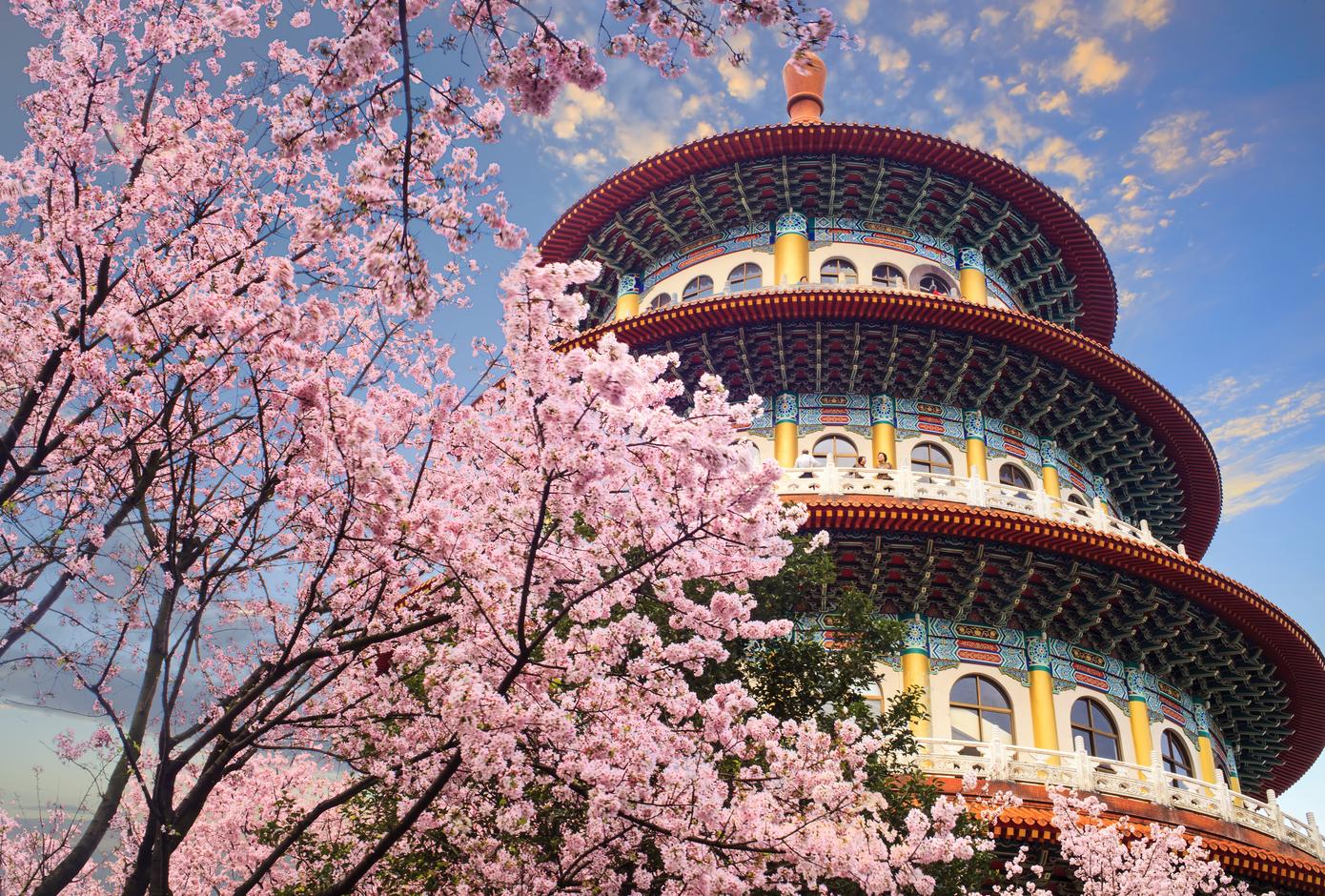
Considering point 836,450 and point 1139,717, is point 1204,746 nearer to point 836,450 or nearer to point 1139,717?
point 1139,717

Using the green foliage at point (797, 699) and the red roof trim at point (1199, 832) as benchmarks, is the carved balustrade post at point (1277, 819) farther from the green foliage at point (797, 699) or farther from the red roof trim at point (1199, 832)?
the green foliage at point (797, 699)

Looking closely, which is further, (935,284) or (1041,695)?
(935,284)

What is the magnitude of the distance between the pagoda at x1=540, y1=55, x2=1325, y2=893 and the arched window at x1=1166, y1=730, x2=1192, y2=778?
0.07 m

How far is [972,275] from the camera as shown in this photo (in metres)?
24.2

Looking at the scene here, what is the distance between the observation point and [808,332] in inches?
829

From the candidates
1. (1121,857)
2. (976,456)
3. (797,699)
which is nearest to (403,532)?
(797,699)

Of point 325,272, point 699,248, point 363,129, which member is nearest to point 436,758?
point 325,272

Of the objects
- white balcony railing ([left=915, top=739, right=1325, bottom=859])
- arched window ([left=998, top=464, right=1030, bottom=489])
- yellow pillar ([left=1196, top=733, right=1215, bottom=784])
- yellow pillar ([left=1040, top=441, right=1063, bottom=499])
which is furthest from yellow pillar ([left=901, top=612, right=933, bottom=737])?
yellow pillar ([left=1196, top=733, right=1215, bottom=784])

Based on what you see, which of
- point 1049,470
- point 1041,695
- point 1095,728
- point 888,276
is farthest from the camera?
point 888,276

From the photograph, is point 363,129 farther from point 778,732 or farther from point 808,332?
point 808,332

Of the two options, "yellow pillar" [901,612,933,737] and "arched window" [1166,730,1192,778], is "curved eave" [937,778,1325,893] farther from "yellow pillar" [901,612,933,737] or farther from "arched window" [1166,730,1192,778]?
"arched window" [1166,730,1192,778]

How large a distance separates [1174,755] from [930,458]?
7.69 meters

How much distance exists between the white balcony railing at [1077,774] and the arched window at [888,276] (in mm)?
10838

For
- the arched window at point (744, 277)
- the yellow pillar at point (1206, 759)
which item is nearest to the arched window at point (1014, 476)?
the yellow pillar at point (1206, 759)
